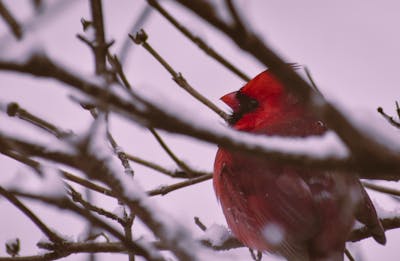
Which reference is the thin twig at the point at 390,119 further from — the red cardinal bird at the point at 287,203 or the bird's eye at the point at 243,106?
the bird's eye at the point at 243,106

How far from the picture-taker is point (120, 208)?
198cm

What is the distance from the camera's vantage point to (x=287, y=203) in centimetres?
226

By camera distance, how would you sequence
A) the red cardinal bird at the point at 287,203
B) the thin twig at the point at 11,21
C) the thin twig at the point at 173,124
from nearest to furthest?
1. the thin twig at the point at 173,124
2. the thin twig at the point at 11,21
3. the red cardinal bird at the point at 287,203

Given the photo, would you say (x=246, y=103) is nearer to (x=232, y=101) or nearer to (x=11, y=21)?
(x=232, y=101)

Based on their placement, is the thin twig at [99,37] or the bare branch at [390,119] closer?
the thin twig at [99,37]

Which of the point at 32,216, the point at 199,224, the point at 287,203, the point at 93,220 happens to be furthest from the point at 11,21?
the point at 199,224

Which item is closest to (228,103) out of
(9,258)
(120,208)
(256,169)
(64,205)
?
(256,169)

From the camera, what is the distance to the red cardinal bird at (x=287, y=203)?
2188 mm

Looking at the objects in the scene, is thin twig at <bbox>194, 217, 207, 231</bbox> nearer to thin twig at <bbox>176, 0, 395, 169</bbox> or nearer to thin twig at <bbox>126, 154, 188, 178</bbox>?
thin twig at <bbox>126, 154, 188, 178</bbox>

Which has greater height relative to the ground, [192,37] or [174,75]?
[174,75]

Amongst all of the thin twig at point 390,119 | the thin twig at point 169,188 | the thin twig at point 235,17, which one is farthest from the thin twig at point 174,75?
the thin twig at point 235,17

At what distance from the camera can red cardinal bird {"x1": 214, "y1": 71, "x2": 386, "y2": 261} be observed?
2188mm

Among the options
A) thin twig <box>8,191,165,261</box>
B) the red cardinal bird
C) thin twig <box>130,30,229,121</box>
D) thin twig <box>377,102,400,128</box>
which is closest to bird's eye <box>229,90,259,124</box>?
the red cardinal bird

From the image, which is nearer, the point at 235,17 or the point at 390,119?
the point at 235,17
